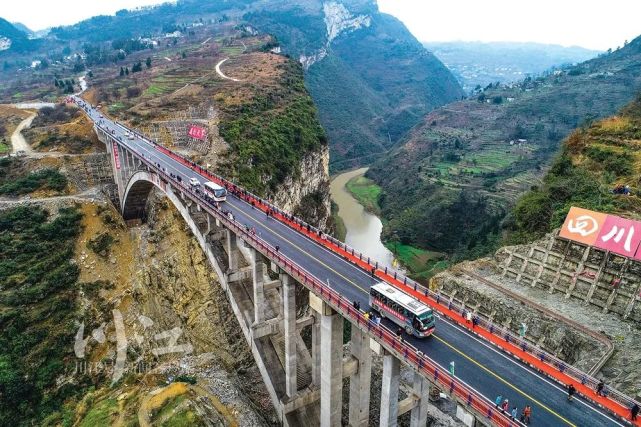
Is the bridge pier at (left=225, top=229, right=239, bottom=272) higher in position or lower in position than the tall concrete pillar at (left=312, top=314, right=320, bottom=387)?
higher

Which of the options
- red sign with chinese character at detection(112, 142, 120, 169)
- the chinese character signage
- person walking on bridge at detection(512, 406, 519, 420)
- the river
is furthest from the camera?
the river

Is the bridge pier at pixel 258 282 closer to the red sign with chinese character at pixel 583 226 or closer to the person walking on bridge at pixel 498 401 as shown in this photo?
the person walking on bridge at pixel 498 401

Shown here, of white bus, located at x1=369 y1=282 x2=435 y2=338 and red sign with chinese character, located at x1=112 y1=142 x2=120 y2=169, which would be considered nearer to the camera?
white bus, located at x1=369 y1=282 x2=435 y2=338

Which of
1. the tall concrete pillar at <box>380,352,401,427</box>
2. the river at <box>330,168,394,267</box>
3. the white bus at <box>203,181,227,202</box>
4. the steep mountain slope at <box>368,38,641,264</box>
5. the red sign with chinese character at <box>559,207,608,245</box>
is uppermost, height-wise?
the red sign with chinese character at <box>559,207,608,245</box>

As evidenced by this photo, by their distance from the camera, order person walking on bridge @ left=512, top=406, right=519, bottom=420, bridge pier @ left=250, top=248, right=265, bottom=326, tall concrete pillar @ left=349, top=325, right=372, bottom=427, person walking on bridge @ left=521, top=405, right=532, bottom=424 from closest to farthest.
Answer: person walking on bridge @ left=512, top=406, right=519, bottom=420
person walking on bridge @ left=521, top=405, right=532, bottom=424
tall concrete pillar @ left=349, top=325, right=372, bottom=427
bridge pier @ left=250, top=248, right=265, bottom=326

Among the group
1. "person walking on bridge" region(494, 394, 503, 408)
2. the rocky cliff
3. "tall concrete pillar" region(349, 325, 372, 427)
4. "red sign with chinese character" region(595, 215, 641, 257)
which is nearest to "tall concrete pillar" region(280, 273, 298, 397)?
"tall concrete pillar" region(349, 325, 372, 427)

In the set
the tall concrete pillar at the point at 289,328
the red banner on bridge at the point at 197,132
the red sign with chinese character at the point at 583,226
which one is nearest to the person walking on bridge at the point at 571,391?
the red sign with chinese character at the point at 583,226

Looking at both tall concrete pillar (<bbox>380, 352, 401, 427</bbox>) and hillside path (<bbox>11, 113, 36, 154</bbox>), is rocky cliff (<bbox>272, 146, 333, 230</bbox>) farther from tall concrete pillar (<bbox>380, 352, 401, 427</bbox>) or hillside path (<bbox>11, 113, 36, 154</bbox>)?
tall concrete pillar (<bbox>380, 352, 401, 427</bbox>)

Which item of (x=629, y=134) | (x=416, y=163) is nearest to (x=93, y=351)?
(x=629, y=134)
